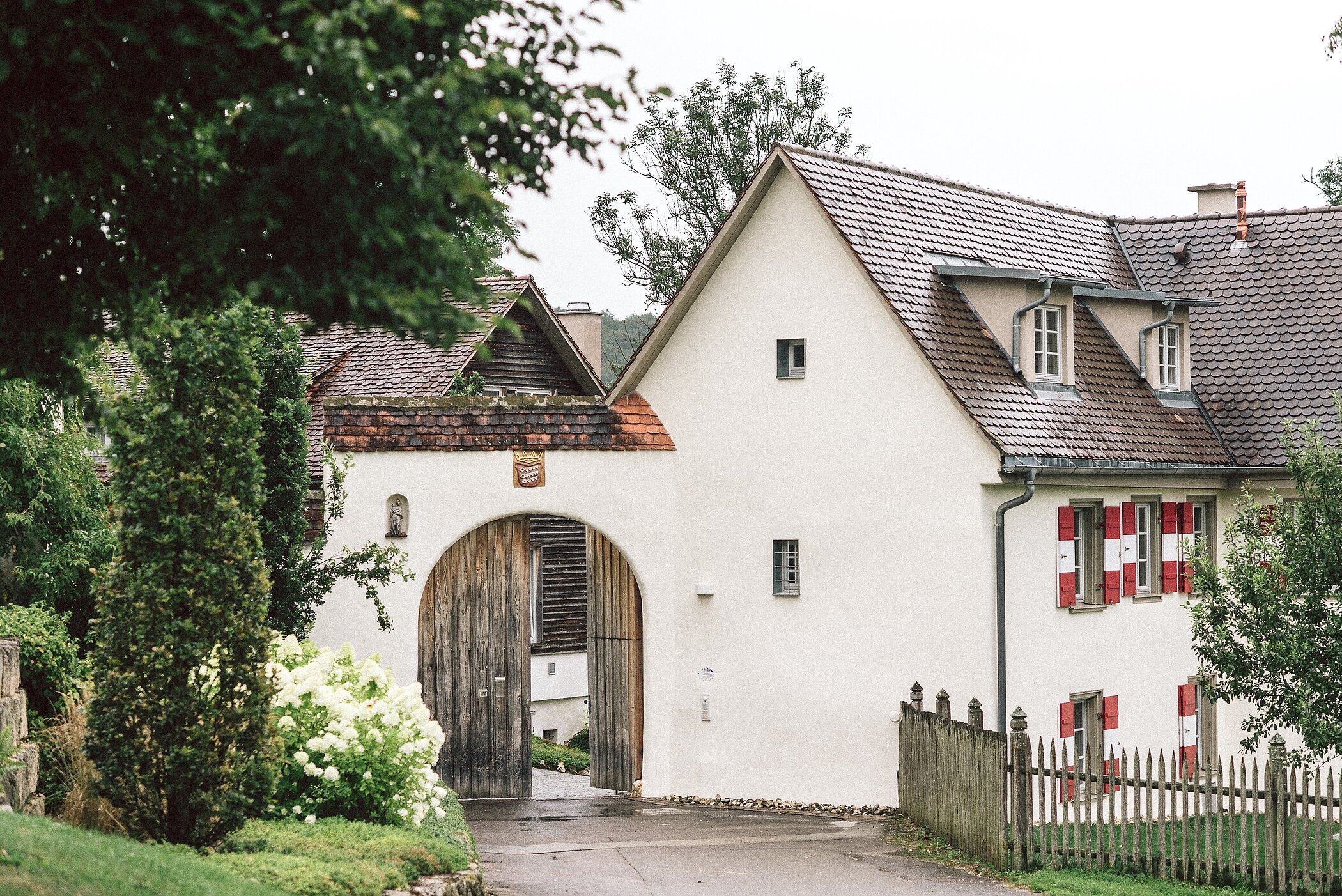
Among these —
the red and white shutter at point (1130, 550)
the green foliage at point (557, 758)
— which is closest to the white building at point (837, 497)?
the red and white shutter at point (1130, 550)

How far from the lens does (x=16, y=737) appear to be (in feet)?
36.7

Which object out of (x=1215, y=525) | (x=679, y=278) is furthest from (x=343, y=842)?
(x=679, y=278)

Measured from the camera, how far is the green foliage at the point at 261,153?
5637 millimetres

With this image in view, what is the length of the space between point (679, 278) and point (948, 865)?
78.8 ft

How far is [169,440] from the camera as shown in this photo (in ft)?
Result: 34.0

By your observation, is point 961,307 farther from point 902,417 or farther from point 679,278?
point 679,278

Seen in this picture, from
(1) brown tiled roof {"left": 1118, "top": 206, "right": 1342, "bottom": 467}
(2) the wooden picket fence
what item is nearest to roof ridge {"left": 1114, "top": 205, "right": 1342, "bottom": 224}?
(1) brown tiled roof {"left": 1118, "top": 206, "right": 1342, "bottom": 467}

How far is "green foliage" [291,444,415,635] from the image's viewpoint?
16469 millimetres

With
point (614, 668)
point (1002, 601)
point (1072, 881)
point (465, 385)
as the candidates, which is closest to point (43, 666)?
point (1072, 881)

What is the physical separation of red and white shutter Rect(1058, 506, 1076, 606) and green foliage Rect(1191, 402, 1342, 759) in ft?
10.2

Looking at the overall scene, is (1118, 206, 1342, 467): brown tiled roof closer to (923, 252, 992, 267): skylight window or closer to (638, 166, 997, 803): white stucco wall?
(923, 252, 992, 267): skylight window

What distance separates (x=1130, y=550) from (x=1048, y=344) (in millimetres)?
2695

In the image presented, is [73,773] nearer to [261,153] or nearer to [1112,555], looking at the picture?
[261,153]

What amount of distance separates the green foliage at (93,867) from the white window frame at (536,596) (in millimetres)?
20470
